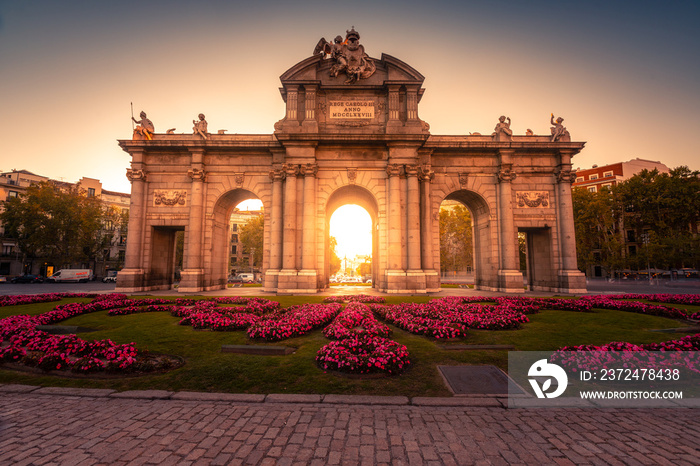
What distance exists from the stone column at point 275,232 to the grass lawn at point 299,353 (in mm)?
10147

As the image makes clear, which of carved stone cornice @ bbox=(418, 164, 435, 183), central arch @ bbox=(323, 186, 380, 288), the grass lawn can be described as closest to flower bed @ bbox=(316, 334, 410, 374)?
the grass lawn

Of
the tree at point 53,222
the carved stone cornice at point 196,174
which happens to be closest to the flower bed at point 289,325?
the carved stone cornice at point 196,174

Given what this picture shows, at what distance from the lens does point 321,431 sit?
4.33 metres

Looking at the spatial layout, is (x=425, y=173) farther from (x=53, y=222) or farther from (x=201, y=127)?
(x=53, y=222)

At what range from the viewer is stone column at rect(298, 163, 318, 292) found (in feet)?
71.8

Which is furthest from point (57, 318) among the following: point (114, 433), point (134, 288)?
point (134, 288)

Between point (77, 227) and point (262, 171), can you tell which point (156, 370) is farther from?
point (77, 227)

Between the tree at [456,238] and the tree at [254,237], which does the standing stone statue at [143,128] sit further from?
the tree at [456,238]

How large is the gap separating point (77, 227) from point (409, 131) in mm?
53498

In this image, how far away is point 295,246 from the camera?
74.4 ft

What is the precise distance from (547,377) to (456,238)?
6084 centimetres

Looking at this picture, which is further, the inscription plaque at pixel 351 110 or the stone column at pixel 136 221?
the inscription plaque at pixel 351 110

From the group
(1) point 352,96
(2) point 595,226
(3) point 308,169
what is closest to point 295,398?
(3) point 308,169

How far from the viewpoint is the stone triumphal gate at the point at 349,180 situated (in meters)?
22.9
